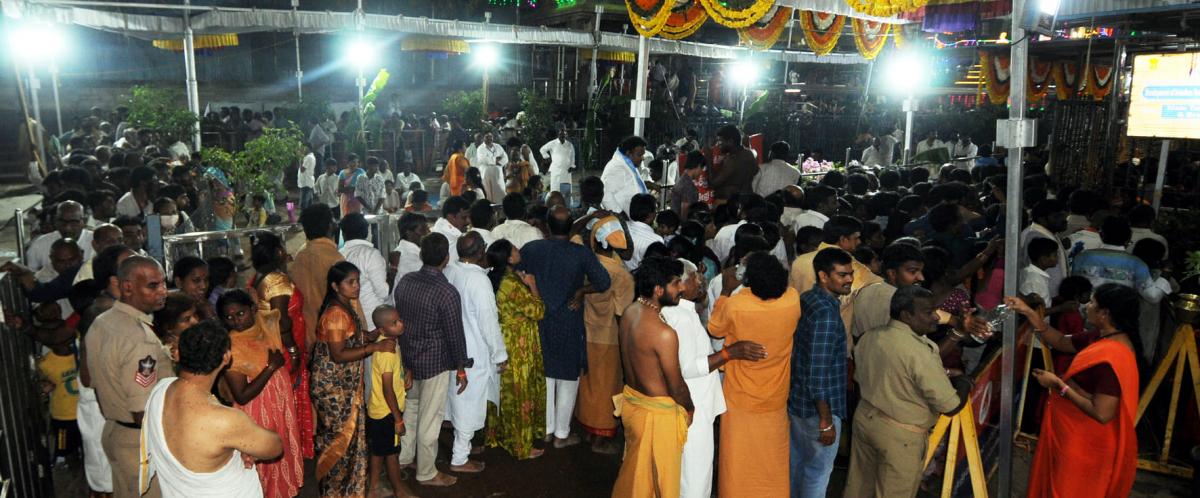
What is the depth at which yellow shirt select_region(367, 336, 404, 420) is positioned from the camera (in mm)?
4441

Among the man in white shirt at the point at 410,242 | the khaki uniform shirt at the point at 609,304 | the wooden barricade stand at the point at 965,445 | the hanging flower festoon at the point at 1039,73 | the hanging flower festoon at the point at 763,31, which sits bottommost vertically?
the wooden barricade stand at the point at 965,445

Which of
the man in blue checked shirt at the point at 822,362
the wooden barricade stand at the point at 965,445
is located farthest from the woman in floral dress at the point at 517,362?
the wooden barricade stand at the point at 965,445

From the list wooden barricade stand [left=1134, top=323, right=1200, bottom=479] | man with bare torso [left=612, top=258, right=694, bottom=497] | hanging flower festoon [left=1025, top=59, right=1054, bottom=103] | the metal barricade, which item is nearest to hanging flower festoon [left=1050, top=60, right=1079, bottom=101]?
hanging flower festoon [left=1025, top=59, right=1054, bottom=103]

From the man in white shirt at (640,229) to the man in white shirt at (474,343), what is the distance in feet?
3.90

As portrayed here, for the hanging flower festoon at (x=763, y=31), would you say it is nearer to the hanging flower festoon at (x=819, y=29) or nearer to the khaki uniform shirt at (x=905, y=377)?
the hanging flower festoon at (x=819, y=29)

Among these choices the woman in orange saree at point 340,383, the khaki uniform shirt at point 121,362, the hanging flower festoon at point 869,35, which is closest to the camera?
the khaki uniform shirt at point 121,362

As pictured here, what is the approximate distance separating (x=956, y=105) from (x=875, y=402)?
24.5m

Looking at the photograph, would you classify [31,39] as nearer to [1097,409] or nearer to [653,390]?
[653,390]

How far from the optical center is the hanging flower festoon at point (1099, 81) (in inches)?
584

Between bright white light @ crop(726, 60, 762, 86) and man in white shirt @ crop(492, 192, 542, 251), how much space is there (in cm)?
1321

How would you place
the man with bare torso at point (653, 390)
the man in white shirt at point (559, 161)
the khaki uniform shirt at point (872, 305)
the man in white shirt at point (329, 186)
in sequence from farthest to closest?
1. the man in white shirt at point (559, 161)
2. the man in white shirt at point (329, 186)
3. the khaki uniform shirt at point (872, 305)
4. the man with bare torso at point (653, 390)

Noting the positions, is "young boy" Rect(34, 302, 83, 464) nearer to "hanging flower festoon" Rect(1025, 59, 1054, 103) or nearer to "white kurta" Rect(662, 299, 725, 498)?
"white kurta" Rect(662, 299, 725, 498)

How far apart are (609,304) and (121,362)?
284 cm

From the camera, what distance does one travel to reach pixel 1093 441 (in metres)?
3.98
